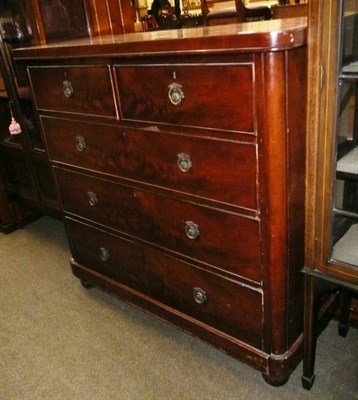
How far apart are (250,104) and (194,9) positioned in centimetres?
581

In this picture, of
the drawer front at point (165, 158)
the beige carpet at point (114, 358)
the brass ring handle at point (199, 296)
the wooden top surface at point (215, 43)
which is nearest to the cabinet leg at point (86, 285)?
the beige carpet at point (114, 358)

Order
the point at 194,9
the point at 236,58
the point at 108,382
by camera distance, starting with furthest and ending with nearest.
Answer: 1. the point at 194,9
2. the point at 108,382
3. the point at 236,58

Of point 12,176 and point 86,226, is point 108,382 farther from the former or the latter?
point 12,176

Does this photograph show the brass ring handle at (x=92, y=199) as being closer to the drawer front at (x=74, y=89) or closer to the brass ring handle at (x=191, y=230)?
the drawer front at (x=74, y=89)

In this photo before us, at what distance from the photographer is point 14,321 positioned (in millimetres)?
1869

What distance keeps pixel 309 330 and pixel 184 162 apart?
66 centimetres

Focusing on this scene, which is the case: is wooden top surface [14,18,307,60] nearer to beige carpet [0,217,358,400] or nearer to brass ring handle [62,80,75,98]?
brass ring handle [62,80,75,98]

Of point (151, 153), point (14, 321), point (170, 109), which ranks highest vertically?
point (170, 109)

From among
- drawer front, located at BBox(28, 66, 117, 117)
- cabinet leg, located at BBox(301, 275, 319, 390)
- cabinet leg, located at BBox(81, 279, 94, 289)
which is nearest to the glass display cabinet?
cabinet leg, located at BBox(301, 275, 319, 390)

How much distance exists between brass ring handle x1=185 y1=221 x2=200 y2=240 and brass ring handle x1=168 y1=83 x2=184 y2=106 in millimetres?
390

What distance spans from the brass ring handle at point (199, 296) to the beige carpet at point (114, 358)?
0.28 metres

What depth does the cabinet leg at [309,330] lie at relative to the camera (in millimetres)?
1205

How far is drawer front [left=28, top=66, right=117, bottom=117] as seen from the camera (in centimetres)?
135

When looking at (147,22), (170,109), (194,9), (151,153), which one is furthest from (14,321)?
(194,9)
